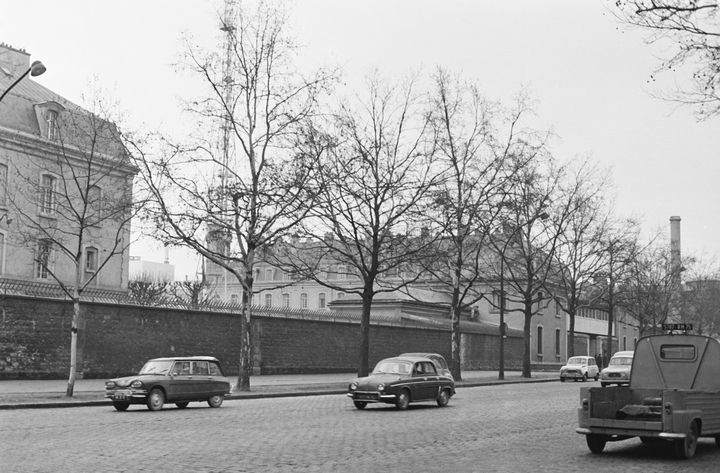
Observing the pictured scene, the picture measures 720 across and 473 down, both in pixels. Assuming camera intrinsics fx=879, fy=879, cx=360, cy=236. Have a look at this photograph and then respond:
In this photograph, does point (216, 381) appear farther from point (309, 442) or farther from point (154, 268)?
point (154, 268)

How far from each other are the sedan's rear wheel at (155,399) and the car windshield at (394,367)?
6114mm

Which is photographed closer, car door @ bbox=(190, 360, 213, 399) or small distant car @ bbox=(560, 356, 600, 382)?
car door @ bbox=(190, 360, 213, 399)

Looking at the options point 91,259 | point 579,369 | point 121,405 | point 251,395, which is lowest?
point 251,395

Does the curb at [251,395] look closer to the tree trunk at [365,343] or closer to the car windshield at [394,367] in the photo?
the tree trunk at [365,343]

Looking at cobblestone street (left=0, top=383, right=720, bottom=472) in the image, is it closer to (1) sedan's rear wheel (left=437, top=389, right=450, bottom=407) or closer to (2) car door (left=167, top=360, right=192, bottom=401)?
(2) car door (left=167, top=360, right=192, bottom=401)

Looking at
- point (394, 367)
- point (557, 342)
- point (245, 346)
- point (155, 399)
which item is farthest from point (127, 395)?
point (557, 342)

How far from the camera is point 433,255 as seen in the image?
38.5 metres

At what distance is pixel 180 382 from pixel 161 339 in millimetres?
14593

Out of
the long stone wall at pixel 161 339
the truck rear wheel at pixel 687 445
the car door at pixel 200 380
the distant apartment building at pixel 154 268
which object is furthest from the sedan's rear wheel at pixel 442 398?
the distant apartment building at pixel 154 268

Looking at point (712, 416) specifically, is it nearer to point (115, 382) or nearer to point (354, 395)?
point (354, 395)

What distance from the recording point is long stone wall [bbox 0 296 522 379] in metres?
31.8

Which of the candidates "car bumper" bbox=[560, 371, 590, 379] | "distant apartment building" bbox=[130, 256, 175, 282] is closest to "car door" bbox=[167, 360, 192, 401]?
"car bumper" bbox=[560, 371, 590, 379]

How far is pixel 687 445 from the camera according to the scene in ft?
44.3

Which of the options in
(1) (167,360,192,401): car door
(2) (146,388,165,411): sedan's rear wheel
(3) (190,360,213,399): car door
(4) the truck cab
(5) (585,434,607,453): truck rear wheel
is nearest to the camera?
(4) the truck cab
